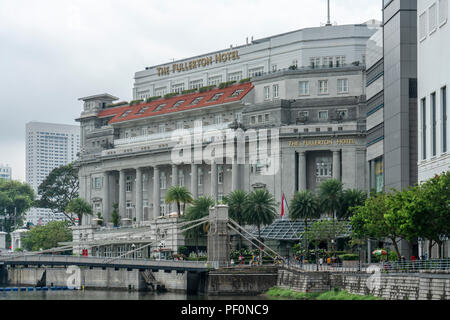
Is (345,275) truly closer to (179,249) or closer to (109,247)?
(179,249)

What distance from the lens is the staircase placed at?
135 metres

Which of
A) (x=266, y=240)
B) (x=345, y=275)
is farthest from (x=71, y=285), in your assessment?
(x=345, y=275)

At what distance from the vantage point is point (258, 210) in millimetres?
150000

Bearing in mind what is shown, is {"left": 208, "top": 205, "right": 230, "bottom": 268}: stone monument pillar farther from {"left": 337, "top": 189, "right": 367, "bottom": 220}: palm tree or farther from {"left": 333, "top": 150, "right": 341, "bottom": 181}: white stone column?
{"left": 333, "top": 150, "right": 341, "bottom": 181}: white stone column

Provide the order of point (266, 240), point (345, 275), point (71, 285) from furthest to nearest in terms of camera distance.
→ point (266, 240), point (71, 285), point (345, 275)

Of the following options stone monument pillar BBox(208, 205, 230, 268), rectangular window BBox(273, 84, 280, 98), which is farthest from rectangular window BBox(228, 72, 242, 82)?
stone monument pillar BBox(208, 205, 230, 268)

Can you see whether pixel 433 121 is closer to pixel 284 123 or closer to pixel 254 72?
pixel 284 123

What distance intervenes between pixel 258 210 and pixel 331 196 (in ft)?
36.1

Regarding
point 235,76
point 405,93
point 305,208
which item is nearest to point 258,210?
point 305,208

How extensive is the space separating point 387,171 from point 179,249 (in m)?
43.3

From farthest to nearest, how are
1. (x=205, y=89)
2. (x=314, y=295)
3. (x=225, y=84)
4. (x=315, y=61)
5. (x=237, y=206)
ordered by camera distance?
(x=205, y=89)
(x=225, y=84)
(x=315, y=61)
(x=237, y=206)
(x=314, y=295)

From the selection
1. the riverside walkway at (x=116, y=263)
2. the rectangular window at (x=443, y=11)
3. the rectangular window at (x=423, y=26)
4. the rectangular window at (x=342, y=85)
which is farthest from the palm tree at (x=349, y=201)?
the rectangular window at (x=443, y=11)

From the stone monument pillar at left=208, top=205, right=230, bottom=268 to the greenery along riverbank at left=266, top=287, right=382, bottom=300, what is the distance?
34.8 feet

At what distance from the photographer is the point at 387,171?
134m
